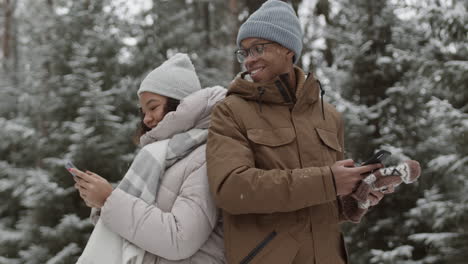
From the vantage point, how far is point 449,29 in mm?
6121

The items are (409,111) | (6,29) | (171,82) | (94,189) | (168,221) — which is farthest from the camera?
(6,29)

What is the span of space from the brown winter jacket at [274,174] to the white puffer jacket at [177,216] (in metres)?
0.11

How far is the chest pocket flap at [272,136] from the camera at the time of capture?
6.23ft

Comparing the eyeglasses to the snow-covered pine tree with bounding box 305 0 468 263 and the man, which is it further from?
the snow-covered pine tree with bounding box 305 0 468 263

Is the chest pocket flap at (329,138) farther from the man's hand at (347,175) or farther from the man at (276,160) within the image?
the man's hand at (347,175)

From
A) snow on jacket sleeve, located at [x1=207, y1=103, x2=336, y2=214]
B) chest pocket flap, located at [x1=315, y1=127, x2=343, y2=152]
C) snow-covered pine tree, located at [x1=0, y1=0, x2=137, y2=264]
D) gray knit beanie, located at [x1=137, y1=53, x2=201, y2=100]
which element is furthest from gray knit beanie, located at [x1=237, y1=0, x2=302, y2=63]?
snow-covered pine tree, located at [x1=0, y1=0, x2=137, y2=264]

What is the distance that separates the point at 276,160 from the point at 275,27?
671 millimetres

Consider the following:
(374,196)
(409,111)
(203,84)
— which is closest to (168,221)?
(374,196)

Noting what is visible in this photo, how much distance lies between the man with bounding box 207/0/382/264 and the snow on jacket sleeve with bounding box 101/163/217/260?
107 mm

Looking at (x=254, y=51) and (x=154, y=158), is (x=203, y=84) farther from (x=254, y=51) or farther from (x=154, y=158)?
(x=154, y=158)

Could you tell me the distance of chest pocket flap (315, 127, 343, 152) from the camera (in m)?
2.06

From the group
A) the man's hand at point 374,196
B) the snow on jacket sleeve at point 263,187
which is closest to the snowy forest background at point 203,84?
the man's hand at point 374,196

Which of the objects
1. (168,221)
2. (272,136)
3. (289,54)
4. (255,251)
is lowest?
(255,251)

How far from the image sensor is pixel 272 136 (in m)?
1.93
